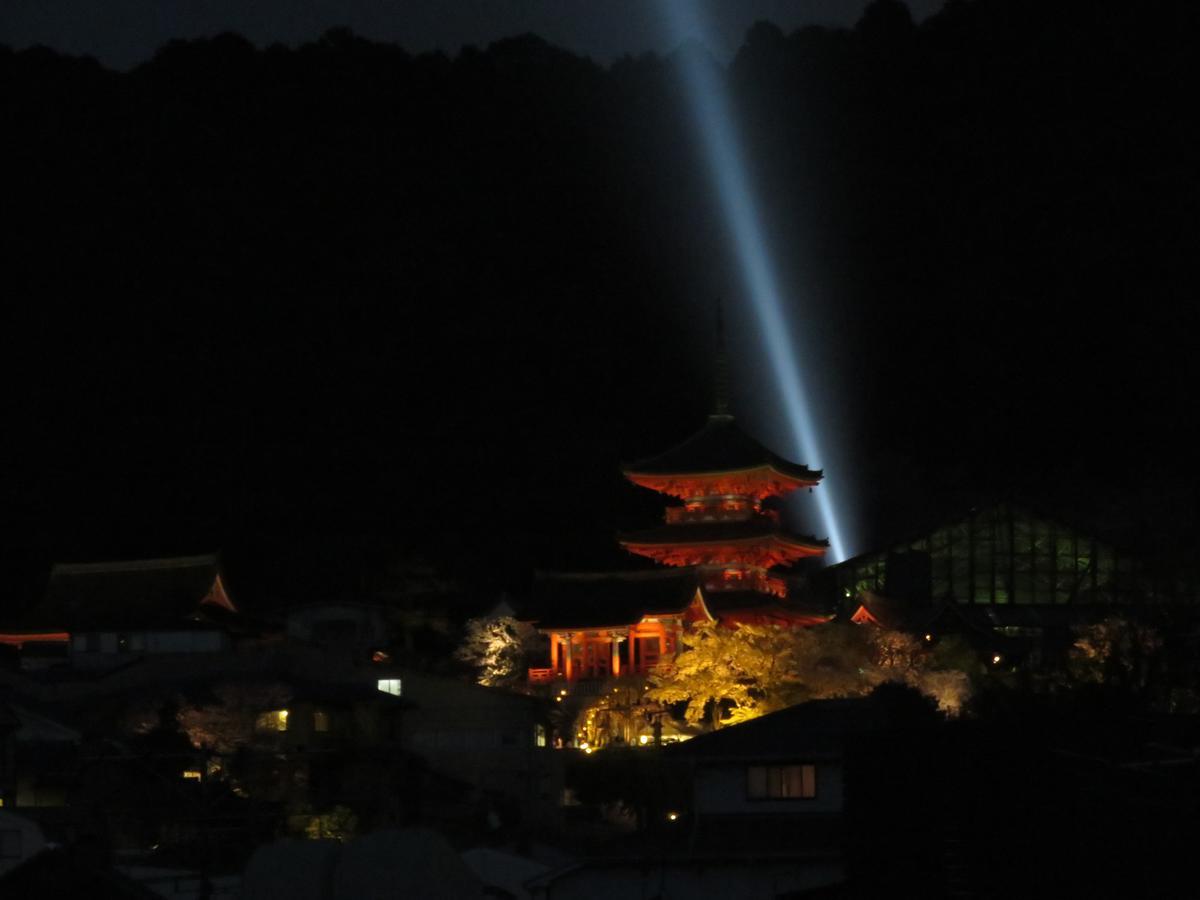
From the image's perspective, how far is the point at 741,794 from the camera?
951 inches

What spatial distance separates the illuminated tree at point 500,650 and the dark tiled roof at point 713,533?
10.3 ft

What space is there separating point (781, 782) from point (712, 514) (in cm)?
2129

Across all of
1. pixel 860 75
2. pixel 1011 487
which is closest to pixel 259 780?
pixel 1011 487

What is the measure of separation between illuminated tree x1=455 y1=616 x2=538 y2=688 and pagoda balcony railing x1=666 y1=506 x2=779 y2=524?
426cm

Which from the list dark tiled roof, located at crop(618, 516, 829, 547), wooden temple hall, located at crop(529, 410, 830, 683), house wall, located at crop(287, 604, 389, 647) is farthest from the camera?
house wall, located at crop(287, 604, 389, 647)

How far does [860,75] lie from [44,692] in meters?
56.1

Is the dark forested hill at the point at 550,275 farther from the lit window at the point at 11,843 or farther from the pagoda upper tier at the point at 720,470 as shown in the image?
the lit window at the point at 11,843

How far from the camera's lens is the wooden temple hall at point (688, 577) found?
4119 cm

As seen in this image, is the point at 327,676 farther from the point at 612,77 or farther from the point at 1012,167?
the point at 612,77

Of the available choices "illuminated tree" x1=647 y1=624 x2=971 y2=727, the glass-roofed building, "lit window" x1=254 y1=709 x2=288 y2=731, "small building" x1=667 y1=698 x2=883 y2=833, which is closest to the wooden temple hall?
"illuminated tree" x1=647 y1=624 x2=971 y2=727

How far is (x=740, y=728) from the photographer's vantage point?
25.1m

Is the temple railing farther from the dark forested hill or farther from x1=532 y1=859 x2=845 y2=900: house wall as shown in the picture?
x1=532 y1=859 x2=845 y2=900: house wall

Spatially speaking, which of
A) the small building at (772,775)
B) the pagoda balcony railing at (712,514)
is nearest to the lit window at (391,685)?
the pagoda balcony railing at (712,514)

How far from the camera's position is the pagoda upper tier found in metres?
44.3
